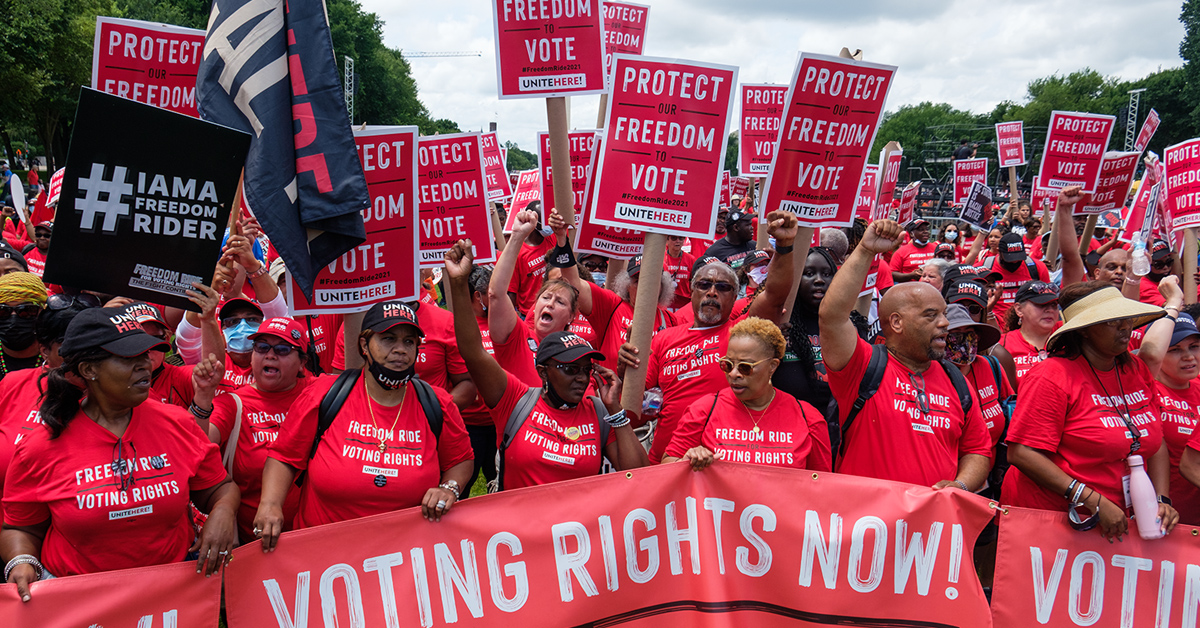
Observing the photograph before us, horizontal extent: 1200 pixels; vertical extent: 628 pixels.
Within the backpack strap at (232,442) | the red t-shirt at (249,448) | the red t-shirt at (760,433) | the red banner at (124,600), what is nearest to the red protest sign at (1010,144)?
the red t-shirt at (760,433)

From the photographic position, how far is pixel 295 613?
11.7ft

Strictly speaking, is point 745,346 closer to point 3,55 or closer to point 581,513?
point 581,513

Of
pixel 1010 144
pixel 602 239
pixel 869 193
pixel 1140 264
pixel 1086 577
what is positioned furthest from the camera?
pixel 1010 144

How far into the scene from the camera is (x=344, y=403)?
3.79m

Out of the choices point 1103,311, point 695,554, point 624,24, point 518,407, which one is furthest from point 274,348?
point 624,24

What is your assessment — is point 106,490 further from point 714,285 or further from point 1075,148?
point 1075,148

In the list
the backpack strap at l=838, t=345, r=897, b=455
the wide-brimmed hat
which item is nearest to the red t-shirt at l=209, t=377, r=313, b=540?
the backpack strap at l=838, t=345, r=897, b=455

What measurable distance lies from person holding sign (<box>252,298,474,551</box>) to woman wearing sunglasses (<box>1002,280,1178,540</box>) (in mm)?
2866

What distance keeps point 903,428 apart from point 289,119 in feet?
11.4

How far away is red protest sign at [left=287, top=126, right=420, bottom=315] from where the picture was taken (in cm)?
442

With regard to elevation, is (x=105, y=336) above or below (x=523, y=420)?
above

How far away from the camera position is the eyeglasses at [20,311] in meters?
4.39

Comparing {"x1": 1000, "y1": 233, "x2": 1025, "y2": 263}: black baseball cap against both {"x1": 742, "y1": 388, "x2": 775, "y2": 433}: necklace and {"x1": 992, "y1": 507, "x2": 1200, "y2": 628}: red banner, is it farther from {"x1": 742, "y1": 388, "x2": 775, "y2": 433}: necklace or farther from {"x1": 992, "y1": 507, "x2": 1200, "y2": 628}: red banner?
{"x1": 742, "y1": 388, "x2": 775, "y2": 433}: necklace

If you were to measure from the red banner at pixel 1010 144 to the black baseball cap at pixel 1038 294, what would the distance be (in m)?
9.72
